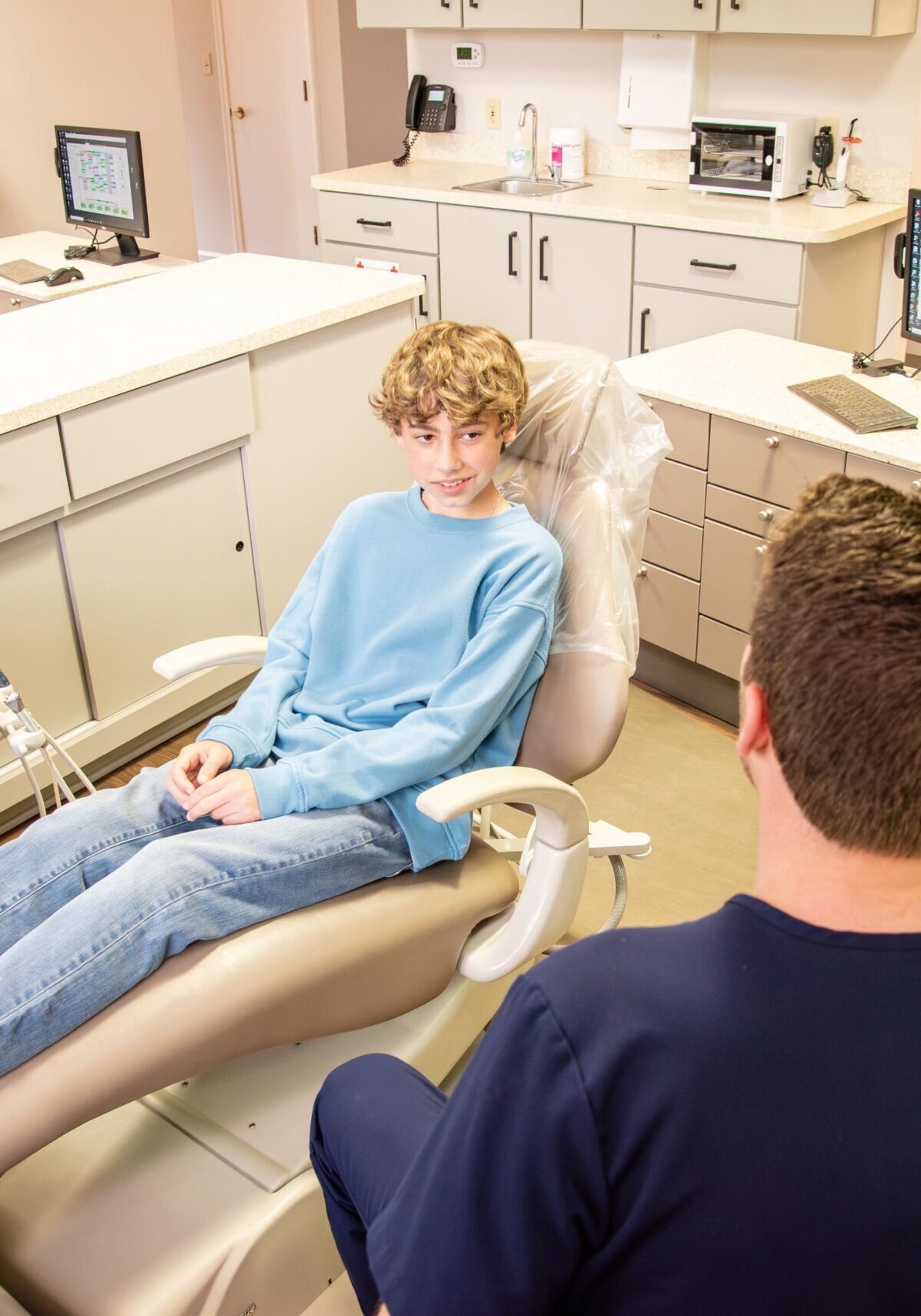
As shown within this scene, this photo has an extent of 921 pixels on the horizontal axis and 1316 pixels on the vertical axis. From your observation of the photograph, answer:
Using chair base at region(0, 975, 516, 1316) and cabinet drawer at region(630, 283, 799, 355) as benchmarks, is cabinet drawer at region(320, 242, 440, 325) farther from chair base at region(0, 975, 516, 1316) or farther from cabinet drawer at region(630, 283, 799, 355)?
chair base at region(0, 975, 516, 1316)

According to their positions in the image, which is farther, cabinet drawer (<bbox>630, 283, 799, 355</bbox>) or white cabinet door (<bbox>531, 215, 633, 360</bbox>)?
white cabinet door (<bbox>531, 215, 633, 360</bbox>)

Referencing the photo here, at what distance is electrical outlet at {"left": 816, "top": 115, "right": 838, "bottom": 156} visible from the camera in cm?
379

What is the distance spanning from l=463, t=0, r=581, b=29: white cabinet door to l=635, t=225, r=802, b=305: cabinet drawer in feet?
2.87

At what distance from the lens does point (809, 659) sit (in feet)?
2.35

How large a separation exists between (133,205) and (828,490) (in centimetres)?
354

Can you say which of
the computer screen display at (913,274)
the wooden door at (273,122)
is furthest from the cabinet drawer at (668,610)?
the wooden door at (273,122)

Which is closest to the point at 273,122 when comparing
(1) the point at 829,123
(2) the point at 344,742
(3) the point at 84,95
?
(3) the point at 84,95

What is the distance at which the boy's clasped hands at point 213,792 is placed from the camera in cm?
152

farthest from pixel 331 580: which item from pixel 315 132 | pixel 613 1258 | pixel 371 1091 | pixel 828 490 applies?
pixel 315 132

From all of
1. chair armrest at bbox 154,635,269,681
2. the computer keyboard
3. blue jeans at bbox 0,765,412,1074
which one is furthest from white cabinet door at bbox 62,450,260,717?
the computer keyboard

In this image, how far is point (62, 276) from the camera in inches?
144

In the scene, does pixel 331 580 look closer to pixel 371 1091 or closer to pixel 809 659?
pixel 371 1091

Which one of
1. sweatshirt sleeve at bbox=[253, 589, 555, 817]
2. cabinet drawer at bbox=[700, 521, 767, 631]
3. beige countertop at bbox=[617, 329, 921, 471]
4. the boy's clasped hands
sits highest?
beige countertop at bbox=[617, 329, 921, 471]

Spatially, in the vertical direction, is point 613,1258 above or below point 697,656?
above
